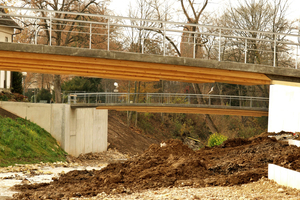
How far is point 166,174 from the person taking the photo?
9.81 metres

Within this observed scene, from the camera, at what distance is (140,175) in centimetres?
1020

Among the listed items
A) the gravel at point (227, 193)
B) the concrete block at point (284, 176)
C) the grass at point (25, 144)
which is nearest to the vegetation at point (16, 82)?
the grass at point (25, 144)

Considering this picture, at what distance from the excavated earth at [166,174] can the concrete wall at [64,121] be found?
12.6 metres

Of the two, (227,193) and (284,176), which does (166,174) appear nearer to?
(227,193)

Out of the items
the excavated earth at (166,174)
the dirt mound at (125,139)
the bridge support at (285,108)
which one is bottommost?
the dirt mound at (125,139)

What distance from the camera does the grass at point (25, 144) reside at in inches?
696

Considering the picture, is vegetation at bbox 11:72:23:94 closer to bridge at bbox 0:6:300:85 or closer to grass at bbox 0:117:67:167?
grass at bbox 0:117:67:167

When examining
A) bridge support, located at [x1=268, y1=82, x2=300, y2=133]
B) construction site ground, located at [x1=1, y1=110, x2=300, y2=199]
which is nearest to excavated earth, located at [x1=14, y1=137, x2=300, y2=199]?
construction site ground, located at [x1=1, y1=110, x2=300, y2=199]

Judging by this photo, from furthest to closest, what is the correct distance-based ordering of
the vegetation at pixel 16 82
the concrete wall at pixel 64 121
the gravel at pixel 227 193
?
the vegetation at pixel 16 82 → the concrete wall at pixel 64 121 → the gravel at pixel 227 193

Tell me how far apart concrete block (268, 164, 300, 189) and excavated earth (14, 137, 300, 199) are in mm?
597

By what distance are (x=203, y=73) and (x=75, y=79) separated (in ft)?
75.3

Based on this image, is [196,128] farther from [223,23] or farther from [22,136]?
[22,136]

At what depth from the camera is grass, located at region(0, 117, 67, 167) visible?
17673 mm

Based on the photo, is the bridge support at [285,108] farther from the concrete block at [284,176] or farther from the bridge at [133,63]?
the concrete block at [284,176]
